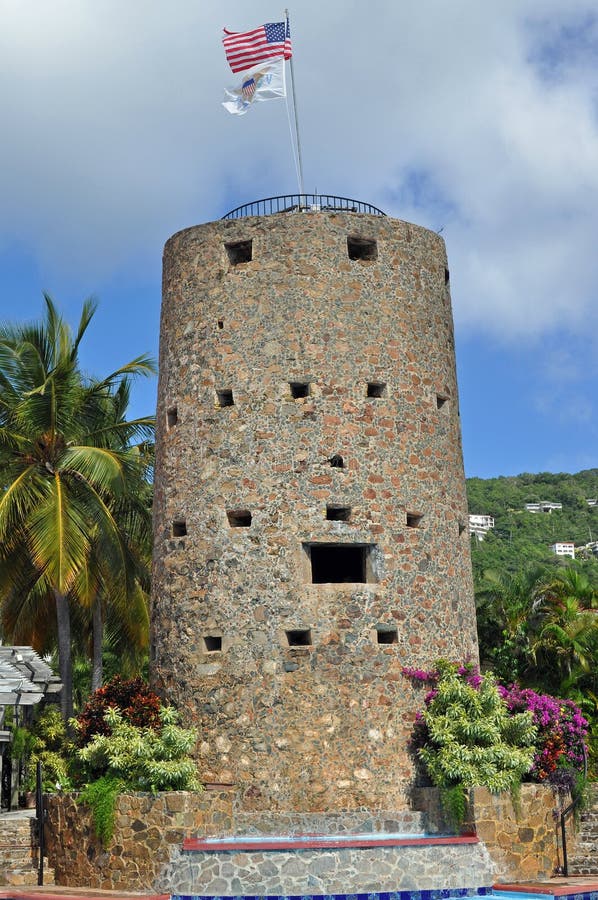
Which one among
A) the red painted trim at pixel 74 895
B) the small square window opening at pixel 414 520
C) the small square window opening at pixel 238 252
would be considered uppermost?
the small square window opening at pixel 238 252

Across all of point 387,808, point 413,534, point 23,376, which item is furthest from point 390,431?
point 23,376

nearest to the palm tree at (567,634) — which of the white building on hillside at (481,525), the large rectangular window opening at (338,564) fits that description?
the large rectangular window opening at (338,564)

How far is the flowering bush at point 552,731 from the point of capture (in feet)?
66.2

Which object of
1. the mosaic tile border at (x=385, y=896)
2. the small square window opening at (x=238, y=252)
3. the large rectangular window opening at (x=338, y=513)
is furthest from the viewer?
the small square window opening at (x=238, y=252)

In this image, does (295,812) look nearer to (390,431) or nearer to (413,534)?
(413,534)

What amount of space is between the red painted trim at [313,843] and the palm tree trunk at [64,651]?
9.29 metres

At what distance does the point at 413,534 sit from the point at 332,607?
210cm

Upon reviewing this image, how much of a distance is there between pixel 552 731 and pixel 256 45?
13805mm

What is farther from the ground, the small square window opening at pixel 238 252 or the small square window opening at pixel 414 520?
the small square window opening at pixel 238 252

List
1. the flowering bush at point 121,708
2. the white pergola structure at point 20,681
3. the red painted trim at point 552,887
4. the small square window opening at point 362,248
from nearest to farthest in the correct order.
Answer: the red painted trim at point 552,887, the flowering bush at point 121,708, the white pergola structure at point 20,681, the small square window opening at point 362,248

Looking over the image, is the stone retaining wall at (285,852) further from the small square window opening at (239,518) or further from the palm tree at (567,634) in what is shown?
the palm tree at (567,634)

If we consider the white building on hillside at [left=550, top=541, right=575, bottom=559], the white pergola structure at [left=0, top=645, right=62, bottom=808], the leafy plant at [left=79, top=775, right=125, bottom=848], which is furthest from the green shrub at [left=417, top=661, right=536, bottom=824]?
the white building on hillside at [left=550, top=541, right=575, bottom=559]

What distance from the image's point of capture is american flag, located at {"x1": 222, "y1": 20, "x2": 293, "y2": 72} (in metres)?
23.2

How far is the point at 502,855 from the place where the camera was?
18.6 meters
